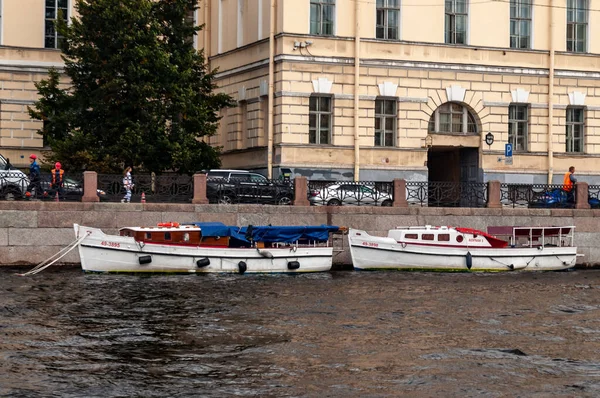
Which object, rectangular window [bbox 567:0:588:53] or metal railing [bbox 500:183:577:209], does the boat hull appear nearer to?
metal railing [bbox 500:183:577:209]

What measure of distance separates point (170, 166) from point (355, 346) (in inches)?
730

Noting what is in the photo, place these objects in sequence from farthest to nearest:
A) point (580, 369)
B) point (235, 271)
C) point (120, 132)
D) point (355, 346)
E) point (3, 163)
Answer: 1. point (120, 132)
2. point (3, 163)
3. point (235, 271)
4. point (355, 346)
5. point (580, 369)

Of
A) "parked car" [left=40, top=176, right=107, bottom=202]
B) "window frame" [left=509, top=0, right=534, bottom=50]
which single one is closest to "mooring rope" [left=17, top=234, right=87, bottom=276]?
"parked car" [left=40, top=176, right=107, bottom=202]

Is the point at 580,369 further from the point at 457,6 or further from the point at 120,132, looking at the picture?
the point at 457,6

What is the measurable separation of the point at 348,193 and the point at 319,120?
5.94 meters

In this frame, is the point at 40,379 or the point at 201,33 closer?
the point at 40,379

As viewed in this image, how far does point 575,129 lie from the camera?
131ft

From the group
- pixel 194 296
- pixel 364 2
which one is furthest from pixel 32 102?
pixel 194 296

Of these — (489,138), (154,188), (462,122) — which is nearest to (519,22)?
(462,122)

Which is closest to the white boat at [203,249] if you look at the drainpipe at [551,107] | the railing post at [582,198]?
the railing post at [582,198]

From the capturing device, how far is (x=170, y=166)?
35.7 meters

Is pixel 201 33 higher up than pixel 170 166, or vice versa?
pixel 201 33

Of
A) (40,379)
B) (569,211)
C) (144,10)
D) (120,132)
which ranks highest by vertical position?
(144,10)

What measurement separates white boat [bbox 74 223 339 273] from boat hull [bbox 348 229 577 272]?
1001mm
